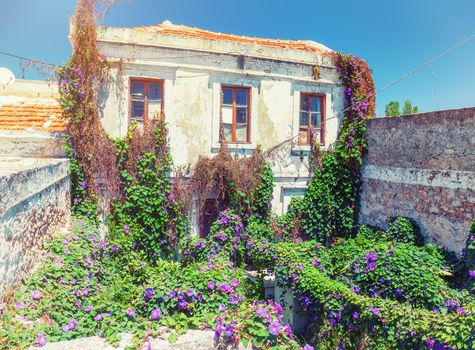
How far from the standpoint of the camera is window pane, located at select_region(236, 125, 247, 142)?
10188 millimetres

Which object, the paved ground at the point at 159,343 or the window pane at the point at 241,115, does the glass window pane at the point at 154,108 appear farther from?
the paved ground at the point at 159,343

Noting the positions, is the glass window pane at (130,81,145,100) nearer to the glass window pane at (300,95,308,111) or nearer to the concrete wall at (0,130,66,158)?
the concrete wall at (0,130,66,158)

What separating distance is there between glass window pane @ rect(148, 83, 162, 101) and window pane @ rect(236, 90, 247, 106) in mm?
2280

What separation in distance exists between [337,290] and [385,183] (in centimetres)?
462

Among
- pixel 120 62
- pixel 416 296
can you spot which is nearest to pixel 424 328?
pixel 416 296

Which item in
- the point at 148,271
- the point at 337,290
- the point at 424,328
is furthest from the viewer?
the point at 148,271

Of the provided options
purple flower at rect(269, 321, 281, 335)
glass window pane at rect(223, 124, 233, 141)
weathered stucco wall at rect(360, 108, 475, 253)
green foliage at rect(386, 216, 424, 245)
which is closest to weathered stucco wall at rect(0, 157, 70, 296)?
purple flower at rect(269, 321, 281, 335)

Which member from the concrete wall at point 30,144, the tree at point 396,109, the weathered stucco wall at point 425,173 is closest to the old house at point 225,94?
the concrete wall at point 30,144

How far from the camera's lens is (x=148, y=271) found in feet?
23.0

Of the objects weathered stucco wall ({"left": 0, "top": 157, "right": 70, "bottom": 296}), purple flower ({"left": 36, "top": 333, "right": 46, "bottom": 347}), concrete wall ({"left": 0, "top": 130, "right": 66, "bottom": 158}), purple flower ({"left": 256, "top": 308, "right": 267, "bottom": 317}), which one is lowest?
purple flower ({"left": 36, "top": 333, "right": 46, "bottom": 347})

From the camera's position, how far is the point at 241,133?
33.7ft

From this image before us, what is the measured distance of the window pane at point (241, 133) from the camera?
10.2 meters

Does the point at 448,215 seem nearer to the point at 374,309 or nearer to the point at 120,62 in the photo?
the point at 374,309

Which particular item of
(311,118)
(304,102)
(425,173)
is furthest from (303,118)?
(425,173)
